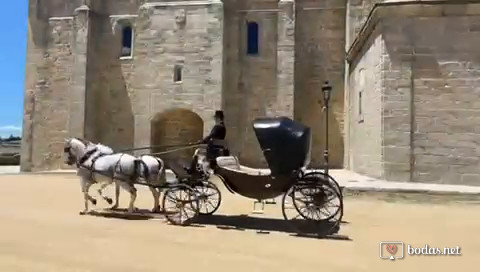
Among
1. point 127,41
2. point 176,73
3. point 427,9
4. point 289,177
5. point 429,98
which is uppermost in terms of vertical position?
point 127,41

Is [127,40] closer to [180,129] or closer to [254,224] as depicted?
[180,129]

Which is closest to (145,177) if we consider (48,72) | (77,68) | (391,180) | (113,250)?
(113,250)

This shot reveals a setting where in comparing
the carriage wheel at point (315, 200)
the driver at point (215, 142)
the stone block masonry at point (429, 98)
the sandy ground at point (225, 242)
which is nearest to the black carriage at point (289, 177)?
the carriage wheel at point (315, 200)

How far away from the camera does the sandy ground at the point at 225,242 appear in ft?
15.3

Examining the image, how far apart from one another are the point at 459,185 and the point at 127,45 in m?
16.1

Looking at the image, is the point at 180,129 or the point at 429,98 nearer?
the point at 429,98

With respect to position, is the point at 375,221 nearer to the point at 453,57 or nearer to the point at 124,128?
the point at 453,57

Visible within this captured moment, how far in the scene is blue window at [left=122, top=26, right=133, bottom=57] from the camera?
68.2 feet

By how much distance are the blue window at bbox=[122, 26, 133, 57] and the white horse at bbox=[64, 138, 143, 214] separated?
13.6m

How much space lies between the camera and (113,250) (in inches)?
204

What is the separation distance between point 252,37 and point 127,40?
20.1 feet


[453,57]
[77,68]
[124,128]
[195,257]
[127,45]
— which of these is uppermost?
[127,45]

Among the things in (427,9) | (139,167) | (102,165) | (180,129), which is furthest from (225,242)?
(180,129)

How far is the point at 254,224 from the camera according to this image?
282 inches
